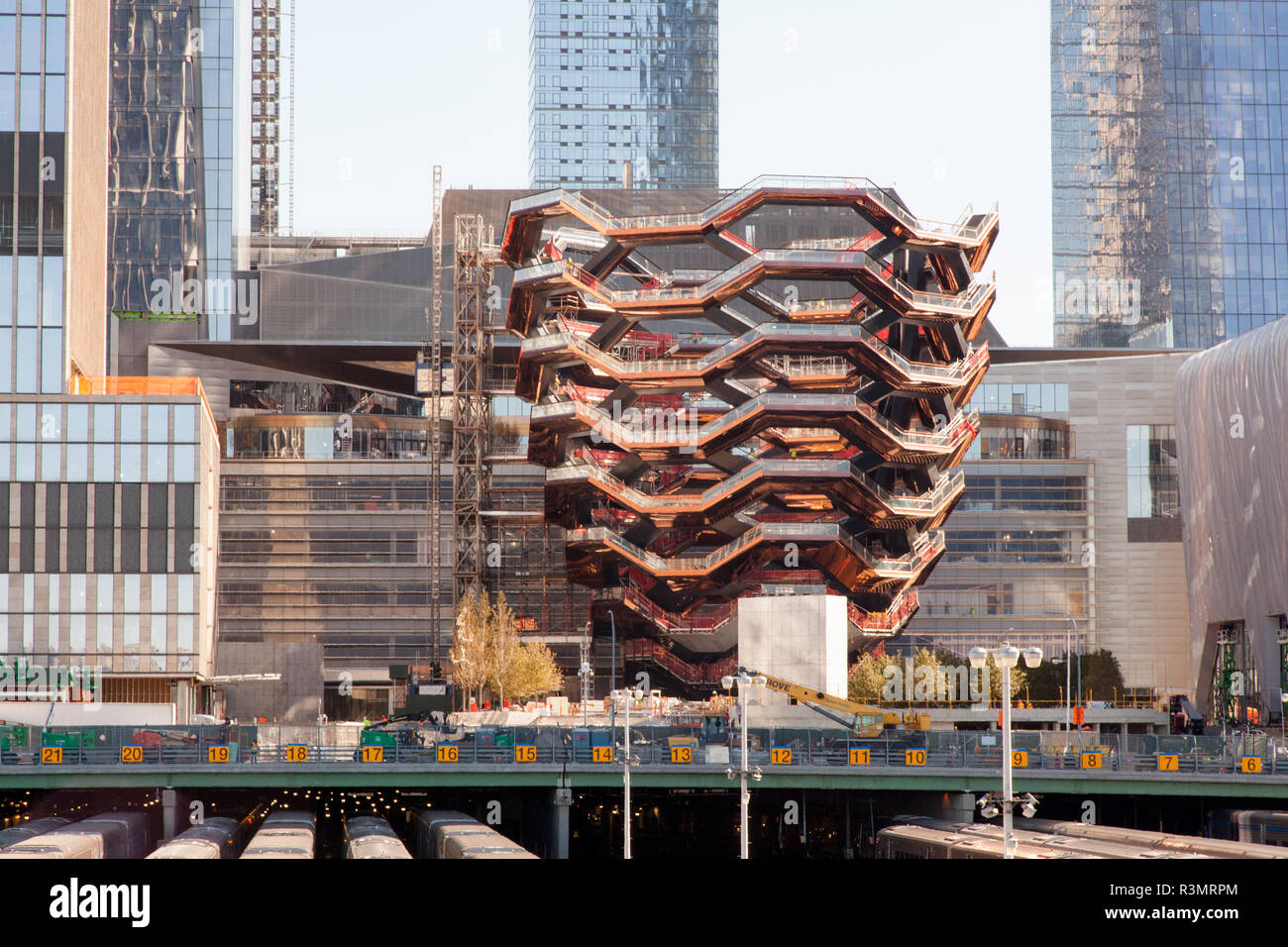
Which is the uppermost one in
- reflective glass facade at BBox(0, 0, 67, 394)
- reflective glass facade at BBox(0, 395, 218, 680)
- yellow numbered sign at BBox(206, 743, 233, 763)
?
reflective glass facade at BBox(0, 0, 67, 394)

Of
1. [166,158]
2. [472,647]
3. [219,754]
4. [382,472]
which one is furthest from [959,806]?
[166,158]

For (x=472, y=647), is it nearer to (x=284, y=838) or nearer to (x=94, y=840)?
(x=284, y=838)

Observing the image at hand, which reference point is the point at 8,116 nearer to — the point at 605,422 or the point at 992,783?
the point at 605,422

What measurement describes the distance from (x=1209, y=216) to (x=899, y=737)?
495 feet

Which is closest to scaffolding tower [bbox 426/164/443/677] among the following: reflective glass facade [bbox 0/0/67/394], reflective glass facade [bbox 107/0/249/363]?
Result: reflective glass facade [bbox 107/0/249/363]

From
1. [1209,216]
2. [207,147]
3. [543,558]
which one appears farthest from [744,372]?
[1209,216]

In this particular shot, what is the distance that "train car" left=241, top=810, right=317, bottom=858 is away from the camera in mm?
35763

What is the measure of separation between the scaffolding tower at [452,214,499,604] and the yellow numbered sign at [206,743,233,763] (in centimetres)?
6073

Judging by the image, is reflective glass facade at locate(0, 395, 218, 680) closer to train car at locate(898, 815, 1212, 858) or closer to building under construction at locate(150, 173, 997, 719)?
building under construction at locate(150, 173, 997, 719)

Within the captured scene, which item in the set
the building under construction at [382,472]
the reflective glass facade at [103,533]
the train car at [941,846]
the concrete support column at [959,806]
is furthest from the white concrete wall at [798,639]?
the train car at [941,846]

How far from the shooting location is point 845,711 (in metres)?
76.8

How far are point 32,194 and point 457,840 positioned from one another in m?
62.2

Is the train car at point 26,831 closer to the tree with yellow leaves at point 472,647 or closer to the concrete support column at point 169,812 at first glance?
the concrete support column at point 169,812

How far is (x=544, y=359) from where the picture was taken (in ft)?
328
